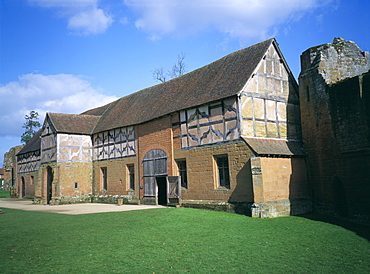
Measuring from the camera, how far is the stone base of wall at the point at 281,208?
14.4m

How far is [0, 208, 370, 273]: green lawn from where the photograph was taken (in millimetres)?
7238

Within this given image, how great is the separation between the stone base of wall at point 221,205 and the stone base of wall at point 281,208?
1.70 ft

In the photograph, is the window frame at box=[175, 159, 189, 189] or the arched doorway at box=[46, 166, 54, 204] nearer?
the window frame at box=[175, 159, 189, 189]

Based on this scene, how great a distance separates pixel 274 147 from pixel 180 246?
351 inches

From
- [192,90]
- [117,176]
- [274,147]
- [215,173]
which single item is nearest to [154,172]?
[117,176]

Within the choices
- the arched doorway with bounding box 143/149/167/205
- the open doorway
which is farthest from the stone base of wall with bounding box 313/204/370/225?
the open doorway

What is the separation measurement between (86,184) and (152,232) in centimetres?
1693

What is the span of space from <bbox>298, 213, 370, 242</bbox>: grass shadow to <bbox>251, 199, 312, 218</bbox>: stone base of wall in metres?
0.49

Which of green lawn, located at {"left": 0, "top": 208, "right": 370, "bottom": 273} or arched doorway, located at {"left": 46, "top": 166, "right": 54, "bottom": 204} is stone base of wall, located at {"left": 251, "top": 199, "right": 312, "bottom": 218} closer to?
green lawn, located at {"left": 0, "top": 208, "right": 370, "bottom": 273}

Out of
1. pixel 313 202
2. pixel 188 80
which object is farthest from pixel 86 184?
pixel 313 202

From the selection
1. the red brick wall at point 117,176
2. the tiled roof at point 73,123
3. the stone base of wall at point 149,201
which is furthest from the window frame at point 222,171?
the tiled roof at point 73,123

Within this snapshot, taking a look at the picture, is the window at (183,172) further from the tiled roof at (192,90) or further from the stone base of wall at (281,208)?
Answer: the stone base of wall at (281,208)

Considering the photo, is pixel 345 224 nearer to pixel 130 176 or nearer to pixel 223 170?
pixel 223 170

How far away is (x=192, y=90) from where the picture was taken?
19.7 meters
